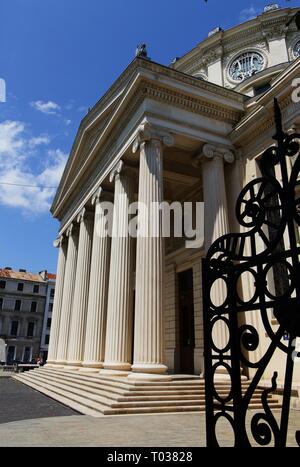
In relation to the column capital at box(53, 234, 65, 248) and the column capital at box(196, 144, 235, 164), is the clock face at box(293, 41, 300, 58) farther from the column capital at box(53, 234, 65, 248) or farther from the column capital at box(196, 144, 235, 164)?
the column capital at box(53, 234, 65, 248)

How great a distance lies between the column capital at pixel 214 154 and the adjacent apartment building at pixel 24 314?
46.3 metres

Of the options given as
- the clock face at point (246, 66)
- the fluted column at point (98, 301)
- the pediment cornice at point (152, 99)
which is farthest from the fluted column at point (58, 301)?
the clock face at point (246, 66)

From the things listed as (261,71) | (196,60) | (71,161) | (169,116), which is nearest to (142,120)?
(169,116)

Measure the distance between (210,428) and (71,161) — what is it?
19310 mm

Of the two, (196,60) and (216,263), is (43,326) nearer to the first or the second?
(196,60)

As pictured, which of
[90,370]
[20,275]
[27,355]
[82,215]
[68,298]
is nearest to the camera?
[90,370]

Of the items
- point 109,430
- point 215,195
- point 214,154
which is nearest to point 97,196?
point 214,154

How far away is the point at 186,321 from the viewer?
16484 mm

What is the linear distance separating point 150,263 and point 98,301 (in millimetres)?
4783

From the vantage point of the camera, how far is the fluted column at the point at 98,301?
545 inches

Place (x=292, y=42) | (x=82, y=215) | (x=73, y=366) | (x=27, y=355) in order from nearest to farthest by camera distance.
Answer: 1. (x=73, y=366)
2. (x=82, y=215)
3. (x=292, y=42)
4. (x=27, y=355)

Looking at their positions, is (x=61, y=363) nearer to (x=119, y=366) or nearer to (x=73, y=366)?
(x=73, y=366)

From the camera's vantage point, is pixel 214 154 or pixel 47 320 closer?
pixel 214 154

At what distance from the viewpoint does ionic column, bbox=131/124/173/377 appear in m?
9.60
